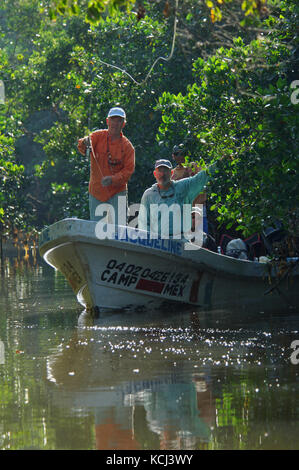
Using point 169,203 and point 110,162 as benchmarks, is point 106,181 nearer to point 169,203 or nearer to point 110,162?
point 110,162

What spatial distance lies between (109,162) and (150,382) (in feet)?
15.3

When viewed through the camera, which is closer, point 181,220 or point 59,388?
point 59,388

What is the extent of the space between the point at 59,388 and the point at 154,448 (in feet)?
5.67

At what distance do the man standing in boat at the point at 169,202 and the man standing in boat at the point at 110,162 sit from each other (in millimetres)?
509

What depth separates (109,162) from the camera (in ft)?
36.3

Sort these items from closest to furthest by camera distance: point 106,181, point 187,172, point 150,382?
point 150,382
point 106,181
point 187,172

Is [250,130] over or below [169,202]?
over

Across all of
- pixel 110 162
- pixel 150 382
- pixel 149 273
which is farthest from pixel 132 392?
pixel 110 162

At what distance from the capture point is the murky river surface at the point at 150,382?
5391 millimetres

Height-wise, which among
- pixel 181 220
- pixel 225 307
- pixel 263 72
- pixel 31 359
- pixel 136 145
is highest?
pixel 136 145

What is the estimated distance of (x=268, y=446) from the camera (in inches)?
202

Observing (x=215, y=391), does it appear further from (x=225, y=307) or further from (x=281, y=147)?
(x=225, y=307)

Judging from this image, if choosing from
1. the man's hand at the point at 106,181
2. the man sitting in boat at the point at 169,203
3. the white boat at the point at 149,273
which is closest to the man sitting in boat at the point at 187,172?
the man sitting in boat at the point at 169,203

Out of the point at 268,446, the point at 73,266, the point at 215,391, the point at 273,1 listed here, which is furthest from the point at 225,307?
the point at 268,446
